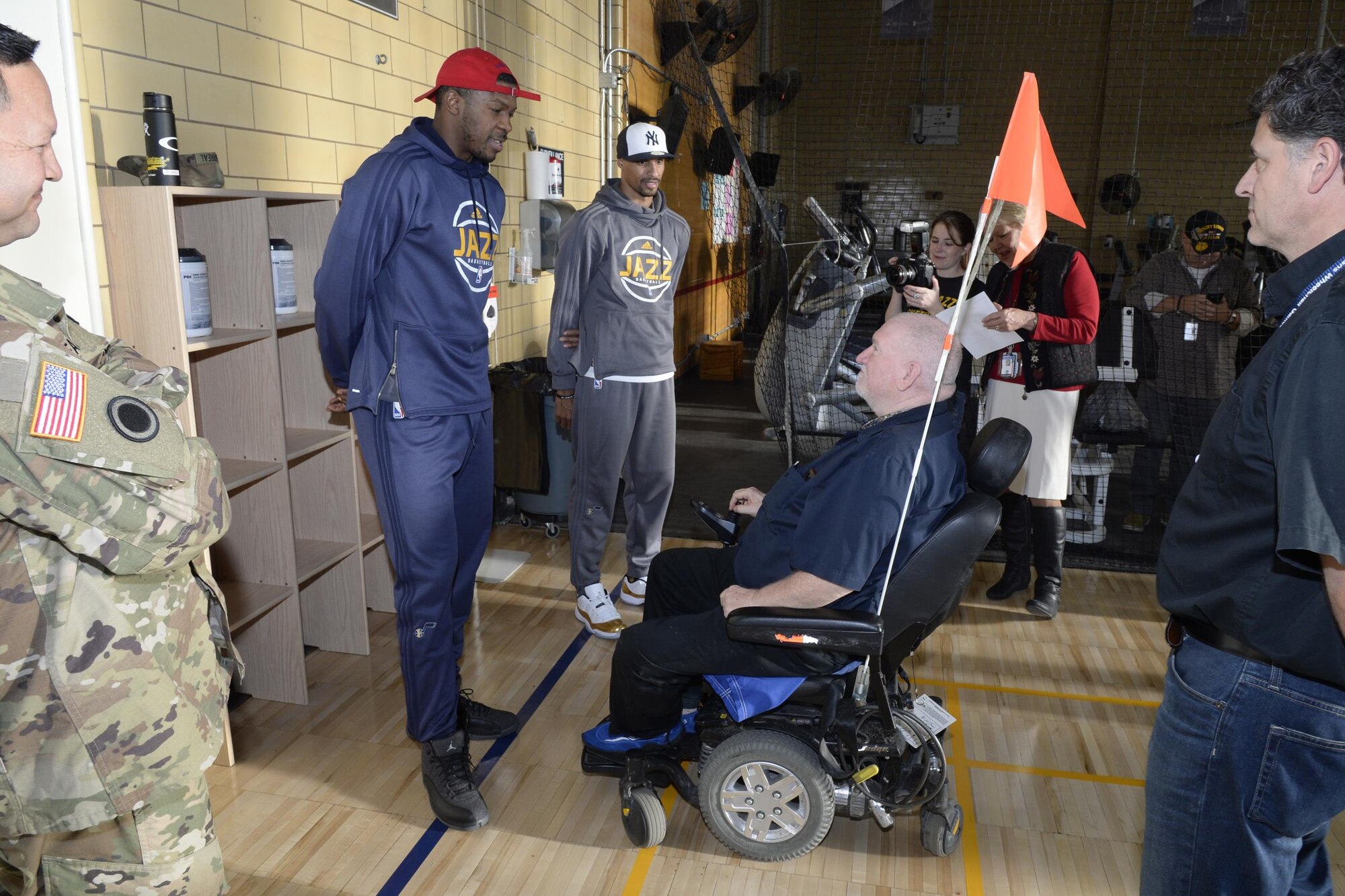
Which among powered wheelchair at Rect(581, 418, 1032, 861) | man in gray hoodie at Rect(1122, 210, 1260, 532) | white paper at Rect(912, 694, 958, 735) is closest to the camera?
powered wheelchair at Rect(581, 418, 1032, 861)

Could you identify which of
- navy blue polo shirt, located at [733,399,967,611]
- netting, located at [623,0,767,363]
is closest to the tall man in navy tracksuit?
navy blue polo shirt, located at [733,399,967,611]

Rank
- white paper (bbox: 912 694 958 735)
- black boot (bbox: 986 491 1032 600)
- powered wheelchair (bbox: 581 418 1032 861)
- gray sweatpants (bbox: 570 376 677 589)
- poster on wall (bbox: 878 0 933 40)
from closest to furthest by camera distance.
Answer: powered wheelchair (bbox: 581 418 1032 861) → white paper (bbox: 912 694 958 735) → gray sweatpants (bbox: 570 376 677 589) → black boot (bbox: 986 491 1032 600) → poster on wall (bbox: 878 0 933 40)

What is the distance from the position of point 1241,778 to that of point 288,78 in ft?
11.5

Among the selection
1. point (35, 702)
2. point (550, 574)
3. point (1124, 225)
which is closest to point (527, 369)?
point (550, 574)

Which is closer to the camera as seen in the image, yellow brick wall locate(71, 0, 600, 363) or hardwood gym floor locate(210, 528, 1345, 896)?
hardwood gym floor locate(210, 528, 1345, 896)

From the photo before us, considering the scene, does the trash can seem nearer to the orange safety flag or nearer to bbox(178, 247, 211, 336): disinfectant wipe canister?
bbox(178, 247, 211, 336): disinfectant wipe canister

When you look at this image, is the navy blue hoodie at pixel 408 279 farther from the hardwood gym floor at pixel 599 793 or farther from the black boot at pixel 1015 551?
the black boot at pixel 1015 551

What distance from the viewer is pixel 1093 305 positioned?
12.0 feet

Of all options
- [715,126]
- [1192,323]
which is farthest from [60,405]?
[715,126]

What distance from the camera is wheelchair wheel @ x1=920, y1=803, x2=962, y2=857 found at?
2.38 m

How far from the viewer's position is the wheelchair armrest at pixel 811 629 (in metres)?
2.02

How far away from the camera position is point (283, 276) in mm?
3004

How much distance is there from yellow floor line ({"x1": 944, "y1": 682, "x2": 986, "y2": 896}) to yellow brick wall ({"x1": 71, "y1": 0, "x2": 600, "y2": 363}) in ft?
9.17

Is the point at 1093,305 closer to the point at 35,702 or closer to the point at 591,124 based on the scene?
the point at 35,702
